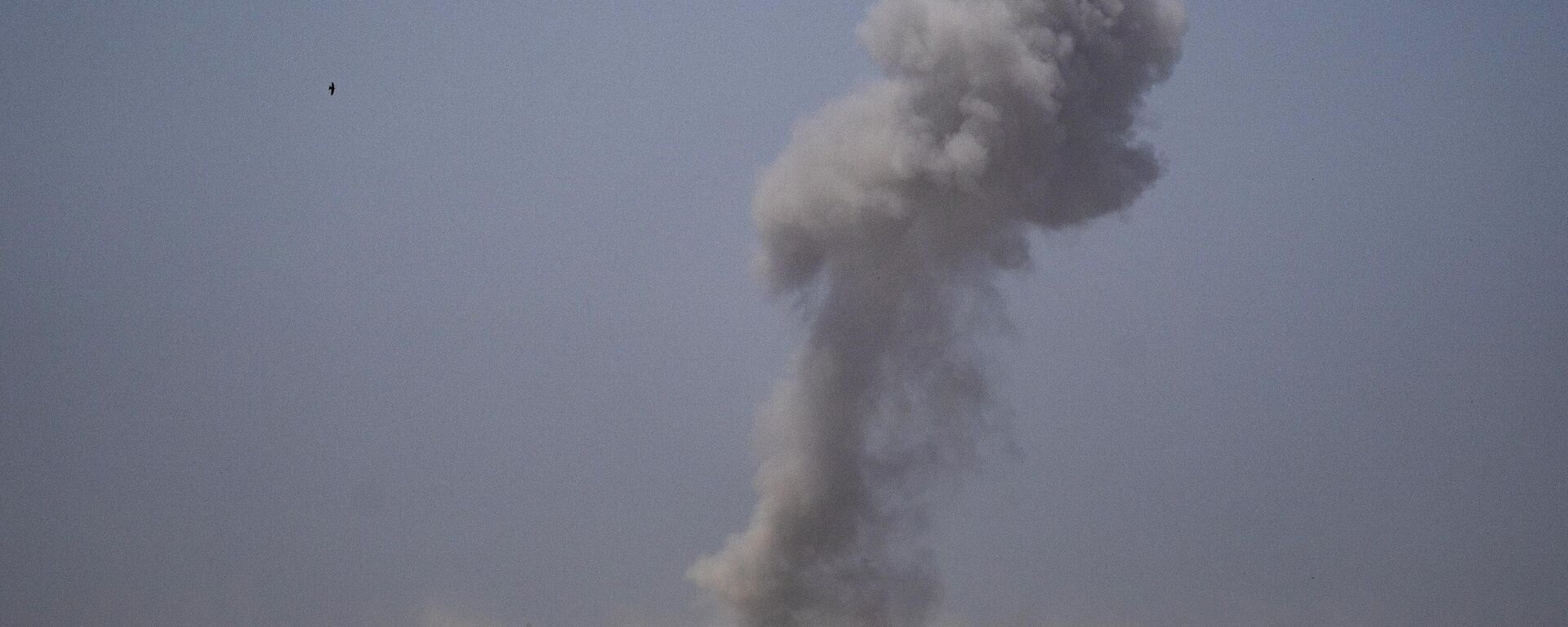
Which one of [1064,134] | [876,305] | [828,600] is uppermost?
[1064,134]

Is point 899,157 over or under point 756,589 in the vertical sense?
over

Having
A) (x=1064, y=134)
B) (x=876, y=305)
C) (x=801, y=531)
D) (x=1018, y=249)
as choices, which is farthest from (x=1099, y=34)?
(x=801, y=531)

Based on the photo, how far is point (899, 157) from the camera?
5447 centimetres

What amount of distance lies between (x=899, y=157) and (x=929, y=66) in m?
3.14

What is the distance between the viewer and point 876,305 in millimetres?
55031

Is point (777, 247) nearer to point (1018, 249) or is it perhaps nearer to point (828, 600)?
point (1018, 249)

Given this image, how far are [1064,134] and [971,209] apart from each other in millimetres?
3613

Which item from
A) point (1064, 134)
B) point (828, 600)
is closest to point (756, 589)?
point (828, 600)

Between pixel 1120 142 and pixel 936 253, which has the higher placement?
pixel 1120 142

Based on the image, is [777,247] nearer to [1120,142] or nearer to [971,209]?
[971,209]

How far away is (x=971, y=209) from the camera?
5541cm

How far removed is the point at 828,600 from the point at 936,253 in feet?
36.3

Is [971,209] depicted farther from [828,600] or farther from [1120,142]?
[828,600]

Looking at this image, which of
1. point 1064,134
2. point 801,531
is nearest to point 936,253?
point 1064,134
